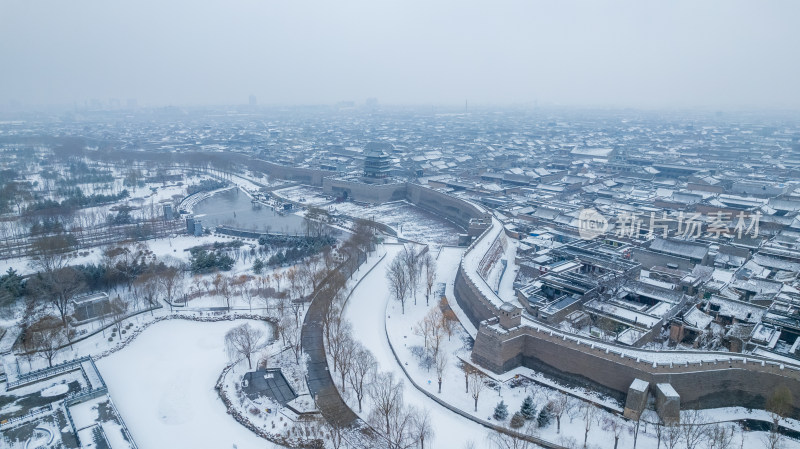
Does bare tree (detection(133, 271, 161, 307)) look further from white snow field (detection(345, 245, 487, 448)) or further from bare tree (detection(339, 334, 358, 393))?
bare tree (detection(339, 334, 358, 393))

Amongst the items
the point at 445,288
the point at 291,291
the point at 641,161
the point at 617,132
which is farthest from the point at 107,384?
the point at 617,132

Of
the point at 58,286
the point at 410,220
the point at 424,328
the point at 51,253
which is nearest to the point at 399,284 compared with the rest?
the point at 424,328

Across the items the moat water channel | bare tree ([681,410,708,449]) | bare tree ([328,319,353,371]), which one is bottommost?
bare tree ([681,410,708,449])

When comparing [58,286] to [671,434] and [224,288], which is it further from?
[671,434]

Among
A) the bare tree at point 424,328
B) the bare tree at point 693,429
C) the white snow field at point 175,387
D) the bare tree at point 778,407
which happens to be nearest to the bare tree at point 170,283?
the white snow field at point 175,387

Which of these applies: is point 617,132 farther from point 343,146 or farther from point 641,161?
point 343,146

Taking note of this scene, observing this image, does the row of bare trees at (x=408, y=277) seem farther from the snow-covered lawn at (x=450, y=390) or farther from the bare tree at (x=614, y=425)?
the bare tree at (x=614, y=425)

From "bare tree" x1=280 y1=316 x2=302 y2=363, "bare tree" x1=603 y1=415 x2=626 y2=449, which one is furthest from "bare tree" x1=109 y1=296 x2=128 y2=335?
"bare tree" x1=603 y1=415 x2=626 y2=449
